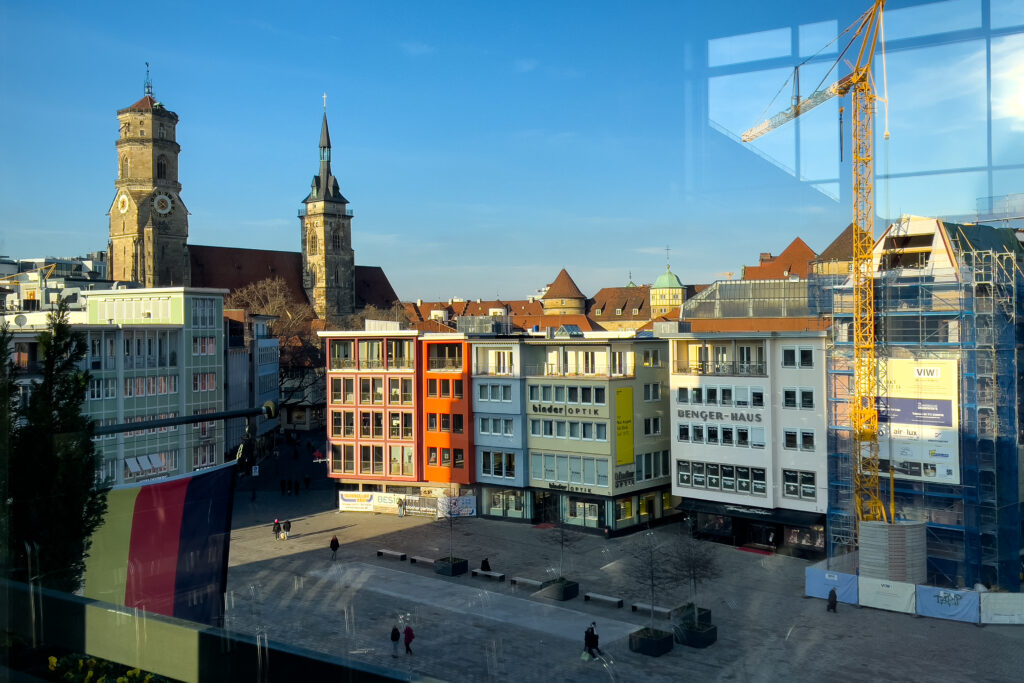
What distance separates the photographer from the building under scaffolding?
42.8ft

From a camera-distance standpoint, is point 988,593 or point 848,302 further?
point 848,302

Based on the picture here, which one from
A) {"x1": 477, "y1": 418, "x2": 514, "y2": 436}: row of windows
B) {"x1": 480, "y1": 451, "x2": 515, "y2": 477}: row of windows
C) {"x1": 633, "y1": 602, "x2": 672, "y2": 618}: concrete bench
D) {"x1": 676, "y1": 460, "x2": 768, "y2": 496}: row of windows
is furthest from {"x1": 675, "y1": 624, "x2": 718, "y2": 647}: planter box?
{"x1": 477, "y1": 418, "x2": 514, "y2": 436}: row of windows

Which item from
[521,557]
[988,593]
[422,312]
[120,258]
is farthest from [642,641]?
[422,312]

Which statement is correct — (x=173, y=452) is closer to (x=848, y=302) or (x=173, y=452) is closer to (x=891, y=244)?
(x=891, y=244)

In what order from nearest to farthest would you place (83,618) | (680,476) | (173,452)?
(83,618) → (173,452) → (680,476)

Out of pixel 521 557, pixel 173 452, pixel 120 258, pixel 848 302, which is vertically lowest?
pixel 521 557

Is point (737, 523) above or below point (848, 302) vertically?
below

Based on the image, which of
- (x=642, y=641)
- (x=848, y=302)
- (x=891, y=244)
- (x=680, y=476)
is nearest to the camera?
(x=642, y=641)

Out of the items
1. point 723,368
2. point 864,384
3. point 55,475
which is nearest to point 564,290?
point 723,368

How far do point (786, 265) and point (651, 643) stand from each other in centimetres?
832

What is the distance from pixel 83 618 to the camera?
2.78 m

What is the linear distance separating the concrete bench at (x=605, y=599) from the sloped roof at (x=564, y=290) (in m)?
42.0

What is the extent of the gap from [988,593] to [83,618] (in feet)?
38.8

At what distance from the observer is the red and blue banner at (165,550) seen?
3.63 meters
